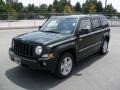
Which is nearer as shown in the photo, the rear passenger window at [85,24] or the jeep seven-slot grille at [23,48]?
the jeep seven-slot grille at [23,48]

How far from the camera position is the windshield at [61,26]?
6.44m

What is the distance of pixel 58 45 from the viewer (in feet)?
18.0

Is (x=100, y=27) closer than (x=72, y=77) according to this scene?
No

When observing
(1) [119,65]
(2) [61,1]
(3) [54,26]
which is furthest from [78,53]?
(2) [61,1]

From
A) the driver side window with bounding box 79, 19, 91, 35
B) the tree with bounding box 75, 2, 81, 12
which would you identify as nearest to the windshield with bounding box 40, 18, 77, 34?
the driver side window with bounding box 79, 19, 91, 35

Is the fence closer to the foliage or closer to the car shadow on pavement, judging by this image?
the car shadow on pavement

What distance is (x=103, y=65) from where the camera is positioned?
7.22 metres

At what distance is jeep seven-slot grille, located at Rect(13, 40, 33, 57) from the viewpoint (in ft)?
17.8

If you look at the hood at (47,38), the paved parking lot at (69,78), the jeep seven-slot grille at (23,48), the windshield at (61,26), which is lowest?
the paved parking lot at (69,78)

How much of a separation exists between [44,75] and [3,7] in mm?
40624

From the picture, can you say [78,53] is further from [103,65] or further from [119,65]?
[119,65]

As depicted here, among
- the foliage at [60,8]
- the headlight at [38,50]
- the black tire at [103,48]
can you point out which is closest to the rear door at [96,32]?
the black tire at [103,48]

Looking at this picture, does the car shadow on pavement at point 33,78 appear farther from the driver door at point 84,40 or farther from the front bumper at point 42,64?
the driver door at point 84,40

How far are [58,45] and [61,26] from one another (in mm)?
1357
